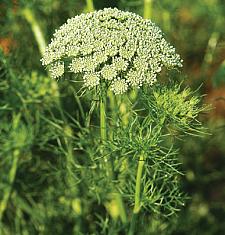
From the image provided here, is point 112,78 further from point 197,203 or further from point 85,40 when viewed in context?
point 197,203

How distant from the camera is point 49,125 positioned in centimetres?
310

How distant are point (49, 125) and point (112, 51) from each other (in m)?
1.22

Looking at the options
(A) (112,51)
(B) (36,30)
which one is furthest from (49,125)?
(A) (112,51)

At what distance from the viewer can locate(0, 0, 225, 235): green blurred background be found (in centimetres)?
310

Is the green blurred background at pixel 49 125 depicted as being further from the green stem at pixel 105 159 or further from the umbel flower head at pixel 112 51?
the umbel flower head at pixel 112 51

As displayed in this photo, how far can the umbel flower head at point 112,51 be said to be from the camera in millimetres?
1960

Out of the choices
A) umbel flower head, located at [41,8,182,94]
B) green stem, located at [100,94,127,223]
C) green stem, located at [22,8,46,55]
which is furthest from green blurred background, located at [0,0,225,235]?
umbel flower head, located at [41,8,182,94]

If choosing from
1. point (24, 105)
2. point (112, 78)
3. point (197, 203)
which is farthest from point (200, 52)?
point (112, 78)

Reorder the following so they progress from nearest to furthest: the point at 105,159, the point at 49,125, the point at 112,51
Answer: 1. the point at 112,51
2. the point at 105,159
3. the point at 49,125

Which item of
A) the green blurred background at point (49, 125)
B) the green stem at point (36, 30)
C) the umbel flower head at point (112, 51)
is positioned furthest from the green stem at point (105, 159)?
the green stem at point (36, 30)

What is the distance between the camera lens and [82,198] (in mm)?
3266

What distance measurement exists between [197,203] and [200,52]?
1.20m

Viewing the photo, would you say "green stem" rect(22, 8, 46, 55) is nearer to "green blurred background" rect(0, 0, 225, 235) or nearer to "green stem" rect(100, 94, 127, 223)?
"green blurred background" rect(0, 0, 225, 235)

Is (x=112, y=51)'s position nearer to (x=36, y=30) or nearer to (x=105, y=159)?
(x=105, y=159)
